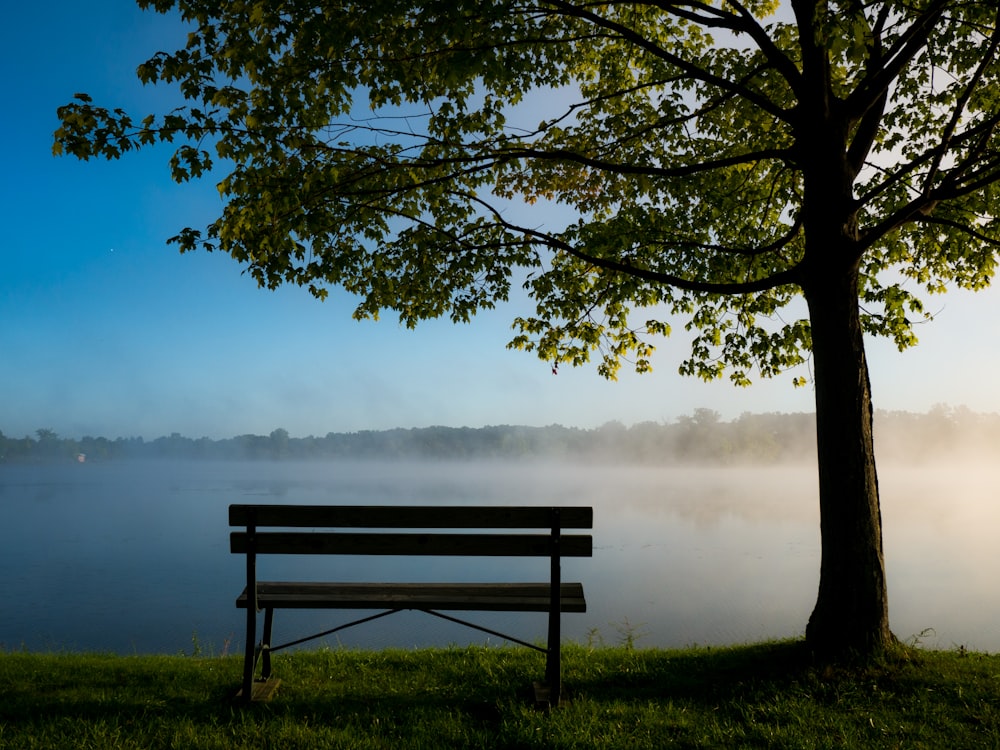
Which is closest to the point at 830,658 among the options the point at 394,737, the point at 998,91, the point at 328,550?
the point at 394,737

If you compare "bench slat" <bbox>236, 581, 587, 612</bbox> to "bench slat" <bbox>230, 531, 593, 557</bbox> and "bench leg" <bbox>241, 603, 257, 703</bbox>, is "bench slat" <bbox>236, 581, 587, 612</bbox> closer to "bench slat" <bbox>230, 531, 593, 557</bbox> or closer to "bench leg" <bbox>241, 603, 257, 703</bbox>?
"bench leg" <bbox>241, 603, 257, 703</bbox>

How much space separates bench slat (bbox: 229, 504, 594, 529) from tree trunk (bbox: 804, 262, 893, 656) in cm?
266

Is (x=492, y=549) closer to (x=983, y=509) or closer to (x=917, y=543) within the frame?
(x=917, y=543)

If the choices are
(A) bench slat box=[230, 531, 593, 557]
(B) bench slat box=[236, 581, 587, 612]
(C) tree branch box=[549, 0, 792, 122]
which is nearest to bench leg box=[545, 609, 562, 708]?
(B) bench slat box=[236, 581, 587, 612]

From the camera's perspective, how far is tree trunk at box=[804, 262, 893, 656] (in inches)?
224

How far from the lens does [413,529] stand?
15.6ft

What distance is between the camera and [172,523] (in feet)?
Answer: 150

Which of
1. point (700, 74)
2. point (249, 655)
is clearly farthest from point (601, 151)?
point (249, 655)

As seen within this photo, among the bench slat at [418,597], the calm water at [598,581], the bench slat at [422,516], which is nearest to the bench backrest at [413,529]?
the bench slat at [422,516]

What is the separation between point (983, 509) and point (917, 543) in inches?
1120

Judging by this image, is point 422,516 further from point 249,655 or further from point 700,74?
point 700,74

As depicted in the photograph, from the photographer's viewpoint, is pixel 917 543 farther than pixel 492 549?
Yes

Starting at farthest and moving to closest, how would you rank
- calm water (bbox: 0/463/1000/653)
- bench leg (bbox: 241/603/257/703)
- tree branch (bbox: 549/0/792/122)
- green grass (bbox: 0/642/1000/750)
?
1. calm water (bbox: 0/463/1000/653)
2. tree branch (bbox: 549/0/792/122)
3. bench leg (bbox: 241/603/257/703)
4. green grass (bbox: 0/642/1000/750)

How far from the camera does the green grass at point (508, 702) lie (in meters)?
4.11
